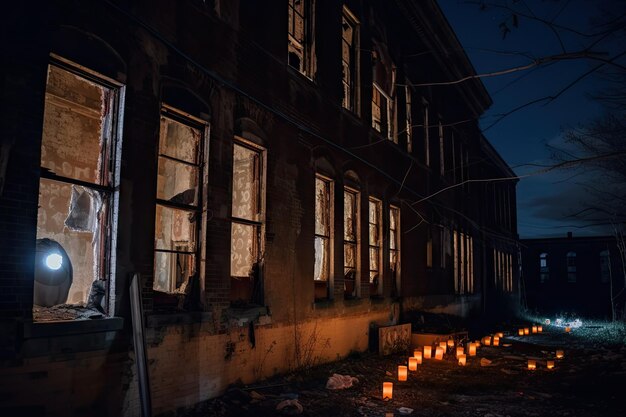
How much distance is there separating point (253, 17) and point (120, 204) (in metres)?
4.28

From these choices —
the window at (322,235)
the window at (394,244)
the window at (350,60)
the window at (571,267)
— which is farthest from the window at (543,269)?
the window at (322,235)

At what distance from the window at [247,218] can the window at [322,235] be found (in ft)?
7.28

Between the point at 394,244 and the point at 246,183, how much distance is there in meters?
6.90

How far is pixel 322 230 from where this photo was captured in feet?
36.4

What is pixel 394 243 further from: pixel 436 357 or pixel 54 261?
pixel 54 261

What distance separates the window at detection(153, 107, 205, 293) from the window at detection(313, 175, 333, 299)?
3268mm

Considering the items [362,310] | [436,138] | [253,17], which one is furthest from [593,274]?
[253,17]

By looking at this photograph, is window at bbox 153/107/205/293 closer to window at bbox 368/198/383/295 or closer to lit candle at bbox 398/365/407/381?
lit candle at bbox 398/365/407/381

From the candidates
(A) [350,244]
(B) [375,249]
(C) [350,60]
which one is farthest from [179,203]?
(B) [375,249]

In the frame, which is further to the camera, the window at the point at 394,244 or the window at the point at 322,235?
the window at the point at 394,244

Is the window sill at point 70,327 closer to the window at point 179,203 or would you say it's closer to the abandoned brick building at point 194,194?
the abandoned brick building at point 194,194

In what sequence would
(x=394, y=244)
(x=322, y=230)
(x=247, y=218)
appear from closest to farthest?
(x=247, y=218)
(x=322, y=230)
(x=394, y=244)

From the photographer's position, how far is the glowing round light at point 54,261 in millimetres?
5973

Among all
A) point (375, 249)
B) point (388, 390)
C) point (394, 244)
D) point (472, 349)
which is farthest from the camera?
point (394, 244)
